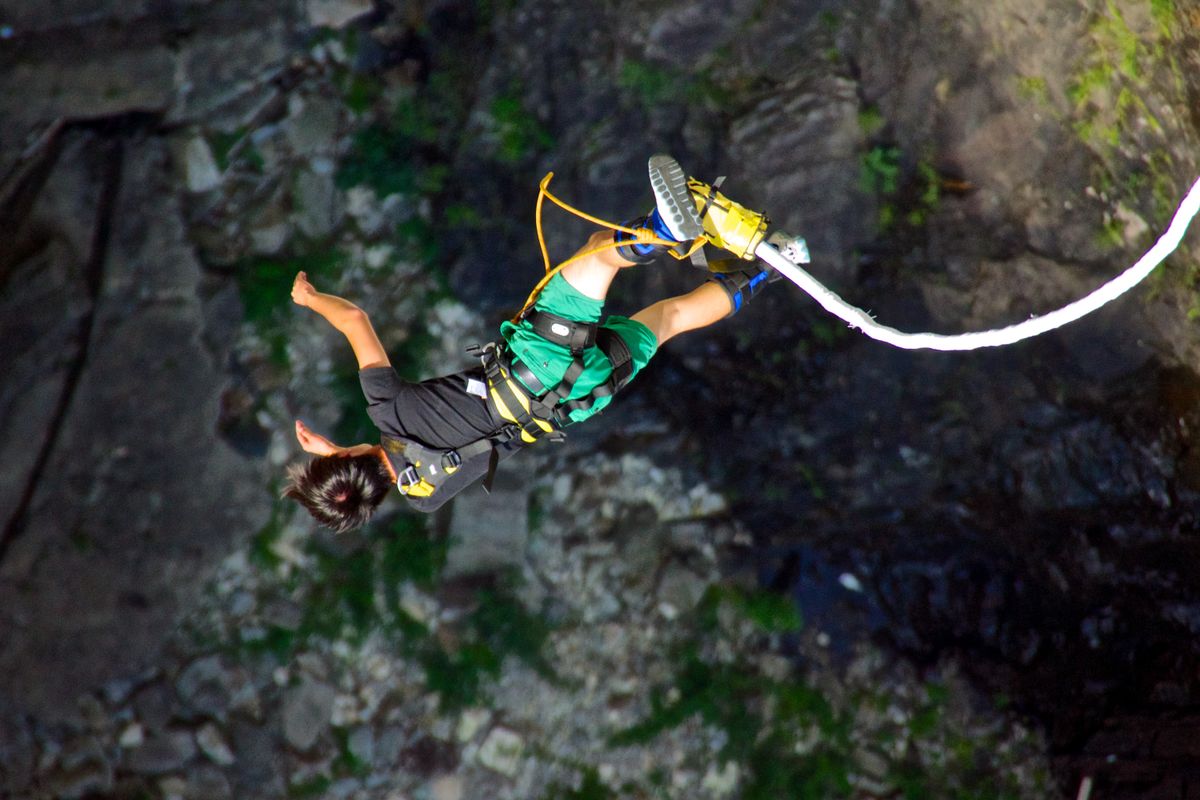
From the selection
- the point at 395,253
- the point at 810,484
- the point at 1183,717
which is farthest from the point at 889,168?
the point at 1183,717

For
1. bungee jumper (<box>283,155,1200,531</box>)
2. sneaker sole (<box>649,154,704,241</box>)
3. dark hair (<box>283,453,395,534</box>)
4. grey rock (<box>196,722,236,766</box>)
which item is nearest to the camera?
sneaker sole (<box>649,154,704,241</box>)

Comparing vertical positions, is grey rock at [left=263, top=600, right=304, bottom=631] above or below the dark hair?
below

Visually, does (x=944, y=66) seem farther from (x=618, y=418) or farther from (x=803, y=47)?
(x=618, y=418)

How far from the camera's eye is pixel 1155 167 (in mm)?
5051

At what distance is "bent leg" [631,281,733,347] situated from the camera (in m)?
4.74

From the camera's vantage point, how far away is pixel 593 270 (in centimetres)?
428

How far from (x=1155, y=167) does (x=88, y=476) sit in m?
7.76

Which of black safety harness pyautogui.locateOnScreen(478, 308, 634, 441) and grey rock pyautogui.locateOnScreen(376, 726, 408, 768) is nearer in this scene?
black safety harness pyautogui.locateOnScreen(478, 308, 634, 441)

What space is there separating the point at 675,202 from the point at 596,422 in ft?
8.69

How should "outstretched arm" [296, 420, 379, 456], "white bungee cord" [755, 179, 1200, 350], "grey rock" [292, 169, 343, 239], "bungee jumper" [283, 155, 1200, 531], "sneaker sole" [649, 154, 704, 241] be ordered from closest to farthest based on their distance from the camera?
"white bungee cord" [755, 179, 1200, 350]
"sneaker sole" [649, 154, 704, 241]
"bungee jumper" [283, 155, 1200, 531]
"outstretched arm" [296, 420, 379, 456]
"grey rock" [292, 169, 343, 239]

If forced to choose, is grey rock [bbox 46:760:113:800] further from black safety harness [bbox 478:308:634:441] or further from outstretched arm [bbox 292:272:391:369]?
black safety harness [bbox 478:308:634:441]

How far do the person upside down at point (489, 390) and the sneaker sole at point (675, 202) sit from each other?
14 cm

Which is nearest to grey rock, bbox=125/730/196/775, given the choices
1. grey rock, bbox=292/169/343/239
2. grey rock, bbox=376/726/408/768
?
grey rock, bbox=376/726/408/768

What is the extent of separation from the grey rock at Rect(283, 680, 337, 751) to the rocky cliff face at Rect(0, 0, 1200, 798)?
0.02 meters
